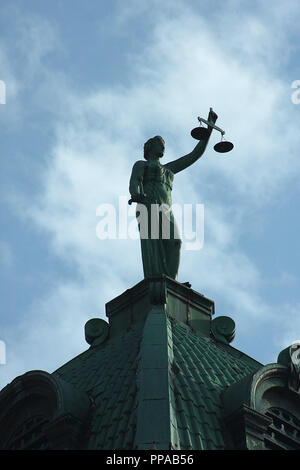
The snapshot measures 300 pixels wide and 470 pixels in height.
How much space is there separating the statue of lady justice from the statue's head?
0.71 ft

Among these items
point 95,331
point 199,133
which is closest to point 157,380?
point 95,331

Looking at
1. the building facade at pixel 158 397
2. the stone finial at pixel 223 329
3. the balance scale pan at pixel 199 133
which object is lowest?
the building facade at pixel 158 397

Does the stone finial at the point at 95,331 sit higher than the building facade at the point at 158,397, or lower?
higher

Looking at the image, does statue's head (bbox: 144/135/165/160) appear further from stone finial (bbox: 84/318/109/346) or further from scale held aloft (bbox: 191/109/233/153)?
stone finial (bbox: 84/318/109/346)

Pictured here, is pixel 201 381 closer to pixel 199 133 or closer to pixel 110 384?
pixel 110 384

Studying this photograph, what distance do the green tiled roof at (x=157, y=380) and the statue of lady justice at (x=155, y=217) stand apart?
5.09 feet

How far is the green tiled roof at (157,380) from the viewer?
20453 mm

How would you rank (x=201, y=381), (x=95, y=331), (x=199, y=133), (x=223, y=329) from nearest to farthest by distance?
(x=201, y=381) < (x=223, y=329) < (x=95, y=331) < (x=199, y=133)

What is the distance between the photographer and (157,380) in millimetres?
21375

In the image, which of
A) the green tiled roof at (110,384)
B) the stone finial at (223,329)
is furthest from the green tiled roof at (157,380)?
the stone finial at (223,329)

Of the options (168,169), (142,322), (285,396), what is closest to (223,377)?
(285,396)

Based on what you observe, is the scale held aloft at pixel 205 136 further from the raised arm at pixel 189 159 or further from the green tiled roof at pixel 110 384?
the green tiled roof at pixel 110 384

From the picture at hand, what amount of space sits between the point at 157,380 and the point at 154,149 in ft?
28.8
